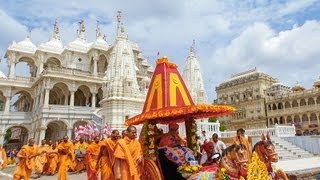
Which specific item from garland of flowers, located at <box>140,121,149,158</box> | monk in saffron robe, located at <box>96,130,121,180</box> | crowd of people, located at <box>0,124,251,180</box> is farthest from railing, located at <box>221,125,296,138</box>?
garland of flowers, located at <box>140,121,149,158</box>

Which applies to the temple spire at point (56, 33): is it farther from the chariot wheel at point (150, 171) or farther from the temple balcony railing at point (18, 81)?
the chariot wheel at point (150, 171)

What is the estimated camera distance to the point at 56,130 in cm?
3338

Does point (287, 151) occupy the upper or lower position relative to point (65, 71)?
lower

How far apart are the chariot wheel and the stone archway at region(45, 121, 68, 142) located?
26.7m

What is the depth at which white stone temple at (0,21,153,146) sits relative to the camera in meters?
25.8

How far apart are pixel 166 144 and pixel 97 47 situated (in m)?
32.3

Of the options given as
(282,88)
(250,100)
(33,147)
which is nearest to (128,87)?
(33,147)

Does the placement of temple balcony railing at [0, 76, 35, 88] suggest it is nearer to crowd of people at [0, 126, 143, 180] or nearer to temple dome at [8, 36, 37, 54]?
temple dome at [8, 36, 37, 54]

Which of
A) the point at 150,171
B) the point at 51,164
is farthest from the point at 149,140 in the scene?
the point at 51,164

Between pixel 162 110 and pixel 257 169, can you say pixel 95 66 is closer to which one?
pixel 162 110

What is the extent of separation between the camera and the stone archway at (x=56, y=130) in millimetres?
30969

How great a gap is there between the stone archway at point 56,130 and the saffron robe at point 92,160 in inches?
855

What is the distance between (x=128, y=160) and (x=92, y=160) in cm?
466

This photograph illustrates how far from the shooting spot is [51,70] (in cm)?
3061
